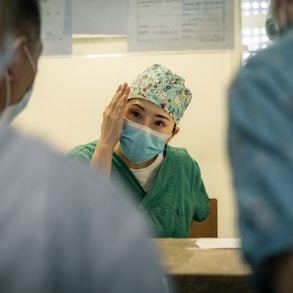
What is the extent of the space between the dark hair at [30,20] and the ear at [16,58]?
0.04 feet

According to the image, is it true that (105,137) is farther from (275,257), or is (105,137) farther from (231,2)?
(275,257)

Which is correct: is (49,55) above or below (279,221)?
above

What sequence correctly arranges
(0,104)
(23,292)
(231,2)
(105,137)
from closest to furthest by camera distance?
(23,292), (0,104), (231,2), (105,137)

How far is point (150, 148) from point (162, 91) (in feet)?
0.73

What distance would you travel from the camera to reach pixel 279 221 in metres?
0.38

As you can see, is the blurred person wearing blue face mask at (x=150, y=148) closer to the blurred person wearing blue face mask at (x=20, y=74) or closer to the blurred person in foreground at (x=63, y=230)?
the blurred person wearing blue face mask at (x=20, y=74)

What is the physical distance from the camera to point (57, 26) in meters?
1.56

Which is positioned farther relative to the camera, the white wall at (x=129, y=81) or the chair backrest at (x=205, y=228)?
the white wall at (x=129, y=81)

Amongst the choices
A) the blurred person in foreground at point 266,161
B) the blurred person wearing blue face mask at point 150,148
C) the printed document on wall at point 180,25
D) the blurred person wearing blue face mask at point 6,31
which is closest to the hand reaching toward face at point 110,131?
the blurred person wearing blue face mask at point 150,148

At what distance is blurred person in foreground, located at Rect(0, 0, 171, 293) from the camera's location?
0.34m

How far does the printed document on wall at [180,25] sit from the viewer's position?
151cm

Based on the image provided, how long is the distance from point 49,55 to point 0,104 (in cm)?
85

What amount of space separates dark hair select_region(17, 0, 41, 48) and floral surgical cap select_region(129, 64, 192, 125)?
1.01m

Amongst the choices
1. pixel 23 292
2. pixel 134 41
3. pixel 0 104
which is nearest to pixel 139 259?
pixel 23 292
